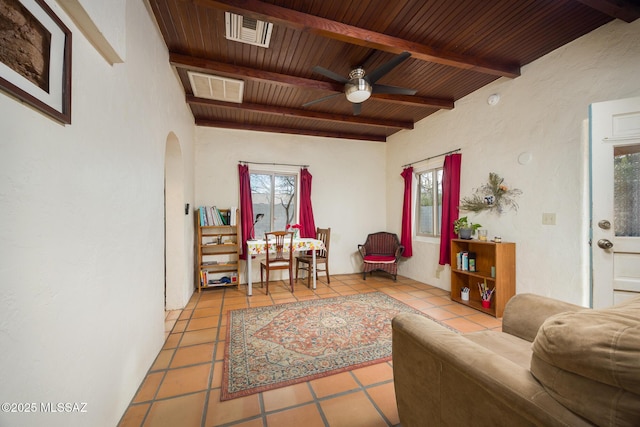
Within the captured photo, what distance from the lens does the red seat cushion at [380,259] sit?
4160 mm

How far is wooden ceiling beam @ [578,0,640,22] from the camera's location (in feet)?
5.71

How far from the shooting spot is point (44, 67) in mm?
812

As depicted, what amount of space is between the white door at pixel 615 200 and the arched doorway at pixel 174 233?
404cm

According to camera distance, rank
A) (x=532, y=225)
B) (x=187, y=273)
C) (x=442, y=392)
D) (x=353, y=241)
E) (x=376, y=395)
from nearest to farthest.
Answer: (x=442, y=392) < (x=376, y=395) < (x=532, y=225) < (x=187, y=273) < (x=353, y=241)

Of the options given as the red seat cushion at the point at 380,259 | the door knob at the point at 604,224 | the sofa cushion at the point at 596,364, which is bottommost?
the red seat cushion at the point at 380,259

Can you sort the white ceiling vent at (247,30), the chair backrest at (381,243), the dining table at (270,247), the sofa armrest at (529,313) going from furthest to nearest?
1. the chair backrest at (381,243)
2. the dining table at (270,247)
3. the white ceiling vent at (247,30)
4. the sofa armrest at (529,313)

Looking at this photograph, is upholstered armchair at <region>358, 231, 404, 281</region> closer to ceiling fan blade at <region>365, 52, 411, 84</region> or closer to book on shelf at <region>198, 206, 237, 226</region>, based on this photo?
book on shelf at <region>198, 206, 237, 226</region>

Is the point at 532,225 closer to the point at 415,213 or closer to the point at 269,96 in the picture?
the point at 415,213

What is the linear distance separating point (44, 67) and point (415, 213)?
14.6 ft

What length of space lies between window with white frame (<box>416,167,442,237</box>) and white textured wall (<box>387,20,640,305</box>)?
0.60 metres

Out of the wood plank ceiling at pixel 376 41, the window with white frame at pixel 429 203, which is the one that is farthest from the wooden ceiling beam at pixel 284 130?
the window with white frame at pixel 429 203

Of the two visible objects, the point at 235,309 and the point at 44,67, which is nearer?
the point at 44,67

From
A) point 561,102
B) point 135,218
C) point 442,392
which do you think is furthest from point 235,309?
point 561,102

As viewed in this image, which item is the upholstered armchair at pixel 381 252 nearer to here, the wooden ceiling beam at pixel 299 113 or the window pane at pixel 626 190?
the wooden ceiling beam at pixel 299 113
